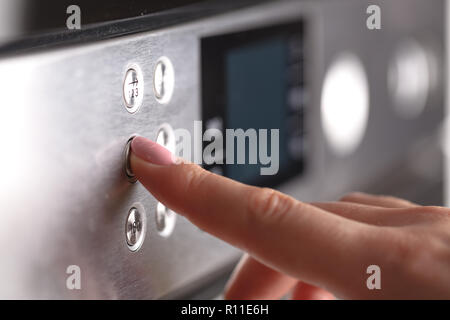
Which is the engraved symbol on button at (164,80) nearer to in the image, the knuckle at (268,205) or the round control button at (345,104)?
the knuckle at (268,205)

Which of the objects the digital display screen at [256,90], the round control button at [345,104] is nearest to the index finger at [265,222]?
the digital display screen at [256,90]

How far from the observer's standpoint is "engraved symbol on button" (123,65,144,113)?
0.32 metres

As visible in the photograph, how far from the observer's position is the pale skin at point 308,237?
317 mm

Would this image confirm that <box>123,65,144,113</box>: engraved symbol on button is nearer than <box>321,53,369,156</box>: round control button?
Yes

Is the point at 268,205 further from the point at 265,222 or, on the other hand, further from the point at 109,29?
the point at 109,29

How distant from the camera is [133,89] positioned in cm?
32

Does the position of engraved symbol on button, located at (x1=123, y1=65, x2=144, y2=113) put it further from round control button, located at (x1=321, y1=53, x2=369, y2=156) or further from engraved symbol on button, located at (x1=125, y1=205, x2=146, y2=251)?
round control button, located at (x1=321, y1=53, x2=369, y2=156)

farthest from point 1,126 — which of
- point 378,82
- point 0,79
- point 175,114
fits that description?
point 378,82

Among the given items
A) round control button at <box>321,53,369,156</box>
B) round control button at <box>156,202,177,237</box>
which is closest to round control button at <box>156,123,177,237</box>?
round control button at <box>156,202,177,237</box>

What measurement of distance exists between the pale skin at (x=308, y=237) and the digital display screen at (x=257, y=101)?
7 centimetres

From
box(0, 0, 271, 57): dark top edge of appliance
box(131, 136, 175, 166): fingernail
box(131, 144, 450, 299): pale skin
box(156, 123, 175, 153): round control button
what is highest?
box(0, 0, 271, 57): dark top edge of appliance

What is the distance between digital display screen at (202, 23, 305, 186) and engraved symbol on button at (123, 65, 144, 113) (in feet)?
0.26

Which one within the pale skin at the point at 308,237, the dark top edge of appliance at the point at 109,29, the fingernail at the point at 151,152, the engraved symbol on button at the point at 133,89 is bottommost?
the pale skin at the point at 308,237
